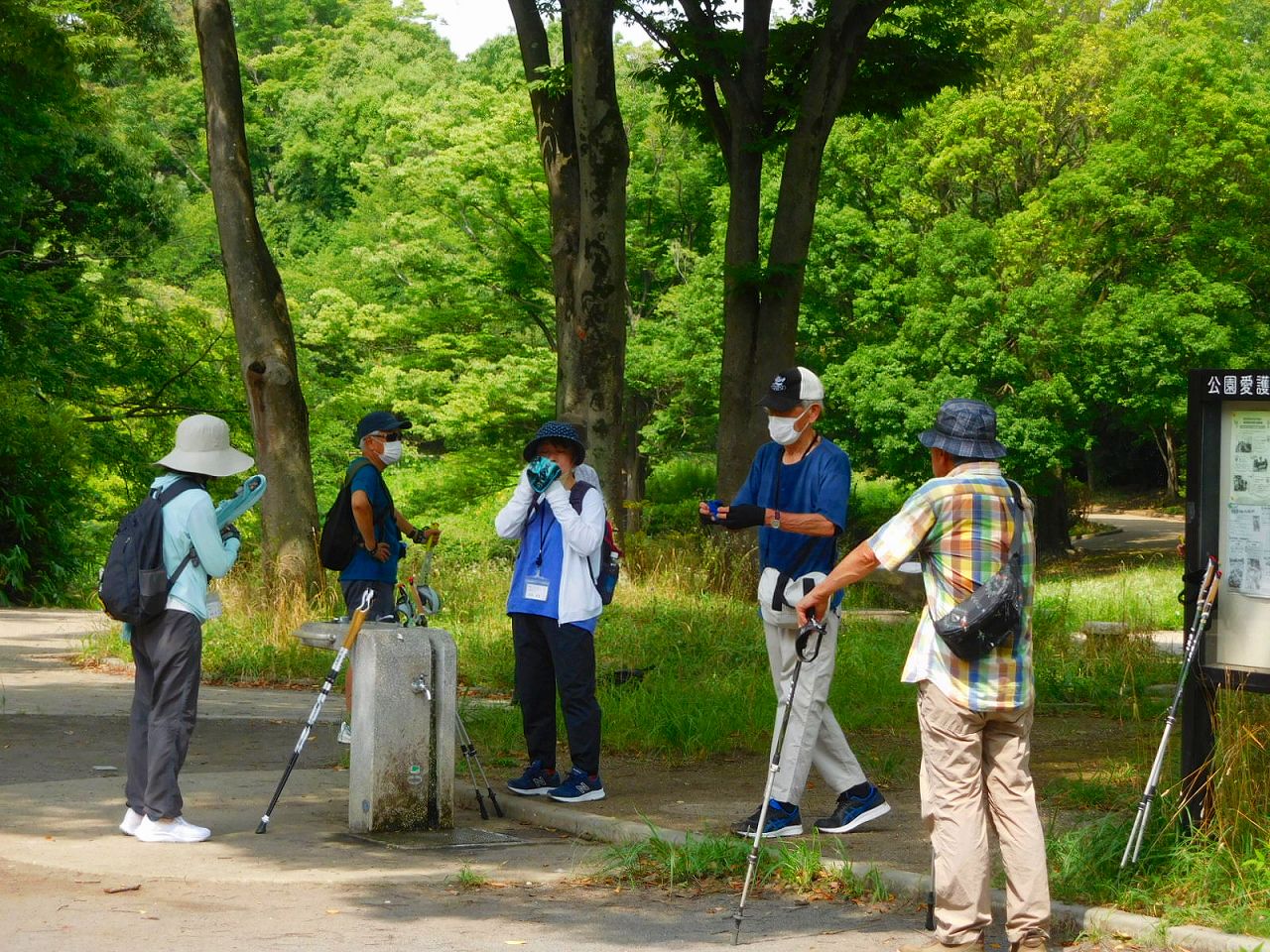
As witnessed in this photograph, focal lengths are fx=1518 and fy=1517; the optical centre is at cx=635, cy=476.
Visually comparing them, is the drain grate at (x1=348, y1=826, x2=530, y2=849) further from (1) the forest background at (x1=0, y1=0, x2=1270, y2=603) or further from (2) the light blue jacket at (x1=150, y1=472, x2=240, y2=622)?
(1) the forest background at (x1=0, y1=0, x2=1270, y2=603)

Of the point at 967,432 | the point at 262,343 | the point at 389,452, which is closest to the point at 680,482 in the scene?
the point at 262,343

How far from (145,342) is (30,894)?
64.8 ft

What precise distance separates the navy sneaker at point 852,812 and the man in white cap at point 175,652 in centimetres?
303

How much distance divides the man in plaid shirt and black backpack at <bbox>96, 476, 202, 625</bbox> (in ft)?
11.3

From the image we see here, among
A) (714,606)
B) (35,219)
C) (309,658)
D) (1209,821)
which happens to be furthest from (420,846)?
(35,219)

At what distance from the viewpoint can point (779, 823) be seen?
719 cm

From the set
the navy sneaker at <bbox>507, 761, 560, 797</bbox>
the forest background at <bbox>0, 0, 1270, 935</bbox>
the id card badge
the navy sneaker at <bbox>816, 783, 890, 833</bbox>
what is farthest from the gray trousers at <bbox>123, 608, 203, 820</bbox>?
the forest background at <bbox>0, 0, 1270, 935</bbox>

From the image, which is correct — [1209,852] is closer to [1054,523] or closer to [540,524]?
[540,524]

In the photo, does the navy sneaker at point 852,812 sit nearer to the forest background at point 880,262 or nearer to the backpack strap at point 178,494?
the backpack strap at point 178,494

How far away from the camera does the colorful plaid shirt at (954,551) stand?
548cm

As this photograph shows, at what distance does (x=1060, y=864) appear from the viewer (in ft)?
20.9

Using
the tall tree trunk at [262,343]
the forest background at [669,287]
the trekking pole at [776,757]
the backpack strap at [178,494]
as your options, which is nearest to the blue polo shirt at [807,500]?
the trekking pole at [776,757]

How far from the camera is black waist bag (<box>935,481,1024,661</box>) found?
538 cm

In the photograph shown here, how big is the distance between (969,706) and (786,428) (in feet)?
7.60
